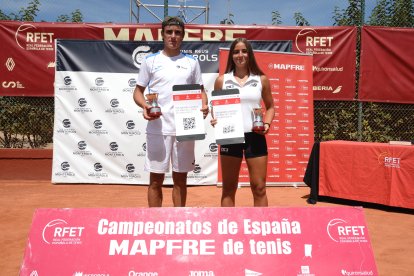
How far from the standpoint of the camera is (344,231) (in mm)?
2459

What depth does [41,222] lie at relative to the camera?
2451 millimetres

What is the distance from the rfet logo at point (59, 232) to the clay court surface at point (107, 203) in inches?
48.1

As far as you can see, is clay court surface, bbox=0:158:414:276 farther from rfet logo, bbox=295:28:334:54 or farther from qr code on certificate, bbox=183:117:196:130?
rfet logo, bbox=295:28:334:54

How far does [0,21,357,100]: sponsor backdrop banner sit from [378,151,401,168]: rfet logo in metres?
2.41

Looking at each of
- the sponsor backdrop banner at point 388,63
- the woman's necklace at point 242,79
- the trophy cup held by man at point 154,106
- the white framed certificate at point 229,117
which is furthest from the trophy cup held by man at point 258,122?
the sponsor backdrop banner at point 388,63

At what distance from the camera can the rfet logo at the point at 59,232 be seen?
93.8 inches

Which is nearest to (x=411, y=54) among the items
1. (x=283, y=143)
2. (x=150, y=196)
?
(x=283, y=143)

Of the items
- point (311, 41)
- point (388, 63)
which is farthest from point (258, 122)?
point (388, 63)

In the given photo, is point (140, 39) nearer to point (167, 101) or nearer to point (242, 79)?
point (167, 101)

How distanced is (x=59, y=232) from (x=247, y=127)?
1.68 metres

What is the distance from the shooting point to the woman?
10.6 feet

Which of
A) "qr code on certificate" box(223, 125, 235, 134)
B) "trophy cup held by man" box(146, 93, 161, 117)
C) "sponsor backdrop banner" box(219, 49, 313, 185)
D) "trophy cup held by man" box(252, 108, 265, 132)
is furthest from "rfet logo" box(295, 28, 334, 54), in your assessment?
"trophy cup held by man" box(146, 93, 161, 117)

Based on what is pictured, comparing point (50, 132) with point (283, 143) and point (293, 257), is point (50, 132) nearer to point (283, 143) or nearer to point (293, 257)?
point (283, 143)

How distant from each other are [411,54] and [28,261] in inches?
305
